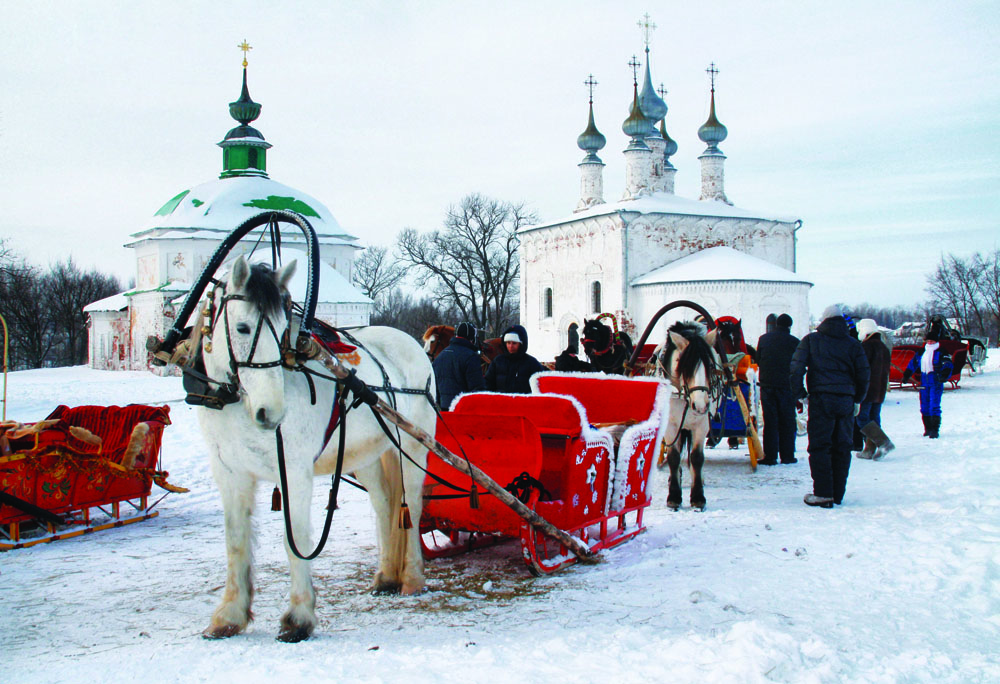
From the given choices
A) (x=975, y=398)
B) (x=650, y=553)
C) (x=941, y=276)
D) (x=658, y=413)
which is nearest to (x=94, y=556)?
(x=650, y=553)

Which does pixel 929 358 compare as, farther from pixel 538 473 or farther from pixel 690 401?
pixel 538 473

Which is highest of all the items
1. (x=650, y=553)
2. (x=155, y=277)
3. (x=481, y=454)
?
(x=155, y=277)

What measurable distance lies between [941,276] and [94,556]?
63.8 metres

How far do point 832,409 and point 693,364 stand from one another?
1478mm

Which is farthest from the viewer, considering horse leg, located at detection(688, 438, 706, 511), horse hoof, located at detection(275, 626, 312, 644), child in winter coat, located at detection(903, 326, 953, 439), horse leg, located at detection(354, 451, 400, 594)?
child in winter coat, located at detection(903, 326, 953, 439)

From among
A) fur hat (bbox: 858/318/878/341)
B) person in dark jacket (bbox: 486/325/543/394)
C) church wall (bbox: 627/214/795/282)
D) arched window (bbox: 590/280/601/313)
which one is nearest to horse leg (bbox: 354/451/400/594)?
person in dark jacket (bbox: 486/325/543/394)

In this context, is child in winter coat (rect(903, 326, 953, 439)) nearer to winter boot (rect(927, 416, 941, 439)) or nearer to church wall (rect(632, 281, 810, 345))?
winter boot (rect(927, 416, 941, 439))

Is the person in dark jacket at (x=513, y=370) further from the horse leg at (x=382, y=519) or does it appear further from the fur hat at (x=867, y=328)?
the fur hat at (x=867, y=328)

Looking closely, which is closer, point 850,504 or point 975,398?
point 850,504

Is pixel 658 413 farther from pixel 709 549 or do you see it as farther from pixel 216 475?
pixel 216 475

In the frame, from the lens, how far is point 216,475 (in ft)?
14.9

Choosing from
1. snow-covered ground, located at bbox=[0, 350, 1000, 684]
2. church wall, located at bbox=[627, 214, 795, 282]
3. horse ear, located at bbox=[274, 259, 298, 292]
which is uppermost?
church wall, located at bbox=[627, 214, 795, 282]

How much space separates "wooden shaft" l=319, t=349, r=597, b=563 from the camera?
4.67 metres

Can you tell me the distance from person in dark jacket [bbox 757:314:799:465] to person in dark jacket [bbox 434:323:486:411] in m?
4.96
